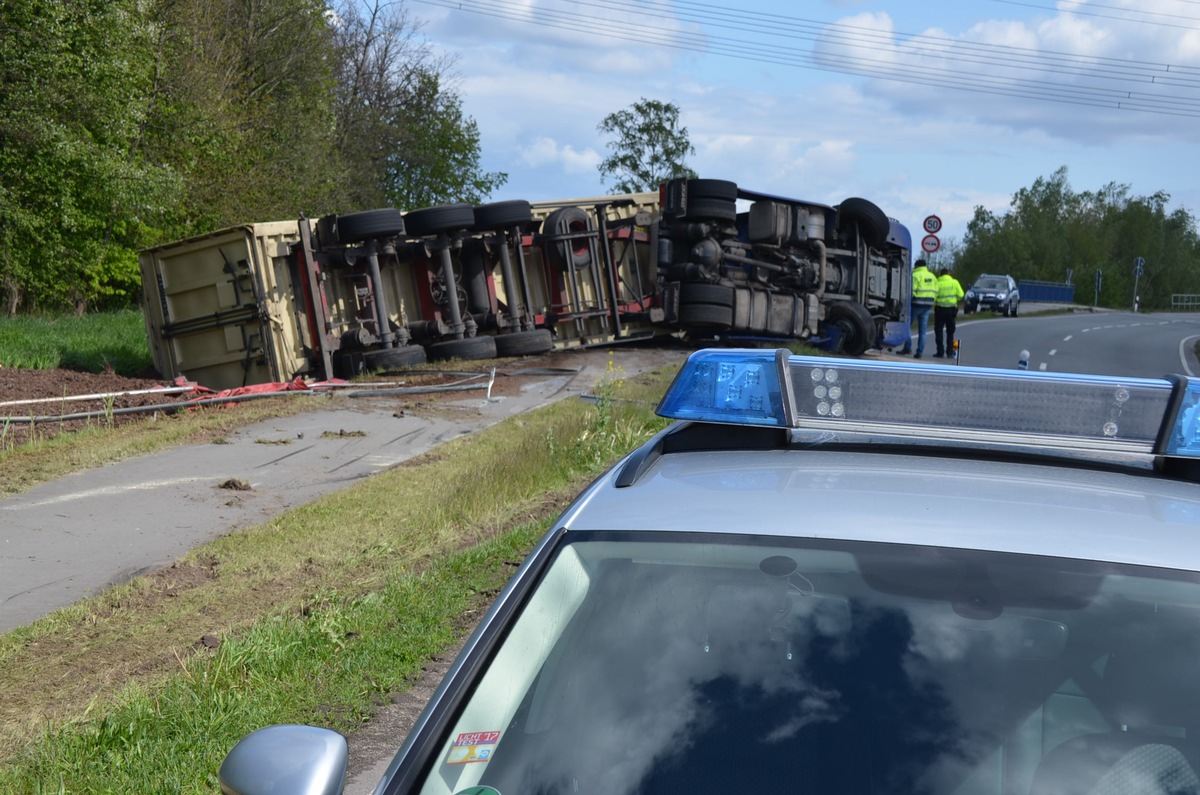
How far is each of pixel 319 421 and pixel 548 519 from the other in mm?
5518

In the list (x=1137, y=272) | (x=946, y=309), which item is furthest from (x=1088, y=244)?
(x=946, y=309)

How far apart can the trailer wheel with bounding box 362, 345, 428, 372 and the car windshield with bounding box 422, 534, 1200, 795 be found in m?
15.3

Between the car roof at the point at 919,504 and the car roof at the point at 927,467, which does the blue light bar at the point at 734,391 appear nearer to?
the car roof at the point at 927,467

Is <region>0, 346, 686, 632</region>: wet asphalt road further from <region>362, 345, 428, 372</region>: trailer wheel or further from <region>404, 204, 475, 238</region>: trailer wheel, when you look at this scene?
<region>404, 204, 475, 238</region>: trailer wheel

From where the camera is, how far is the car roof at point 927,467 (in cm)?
245

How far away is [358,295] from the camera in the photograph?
58.1 feet

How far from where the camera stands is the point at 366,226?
56.2ft

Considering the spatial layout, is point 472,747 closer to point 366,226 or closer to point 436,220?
point 366,226

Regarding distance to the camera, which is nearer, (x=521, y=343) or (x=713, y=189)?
(x=521, y=343)

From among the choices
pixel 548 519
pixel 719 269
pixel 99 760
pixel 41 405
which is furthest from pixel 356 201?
pixel 99 760

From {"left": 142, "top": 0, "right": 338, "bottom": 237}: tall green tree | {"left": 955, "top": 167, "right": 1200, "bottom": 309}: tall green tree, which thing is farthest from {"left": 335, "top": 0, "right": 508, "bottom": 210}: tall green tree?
{"left": 955, "top": 167, "right": 1200, "bottom": 309}: tall green tree

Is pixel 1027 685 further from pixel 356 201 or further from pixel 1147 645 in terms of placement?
pixel 356 201

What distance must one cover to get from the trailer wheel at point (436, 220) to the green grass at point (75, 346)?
4885 mm

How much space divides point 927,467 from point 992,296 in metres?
52.3
